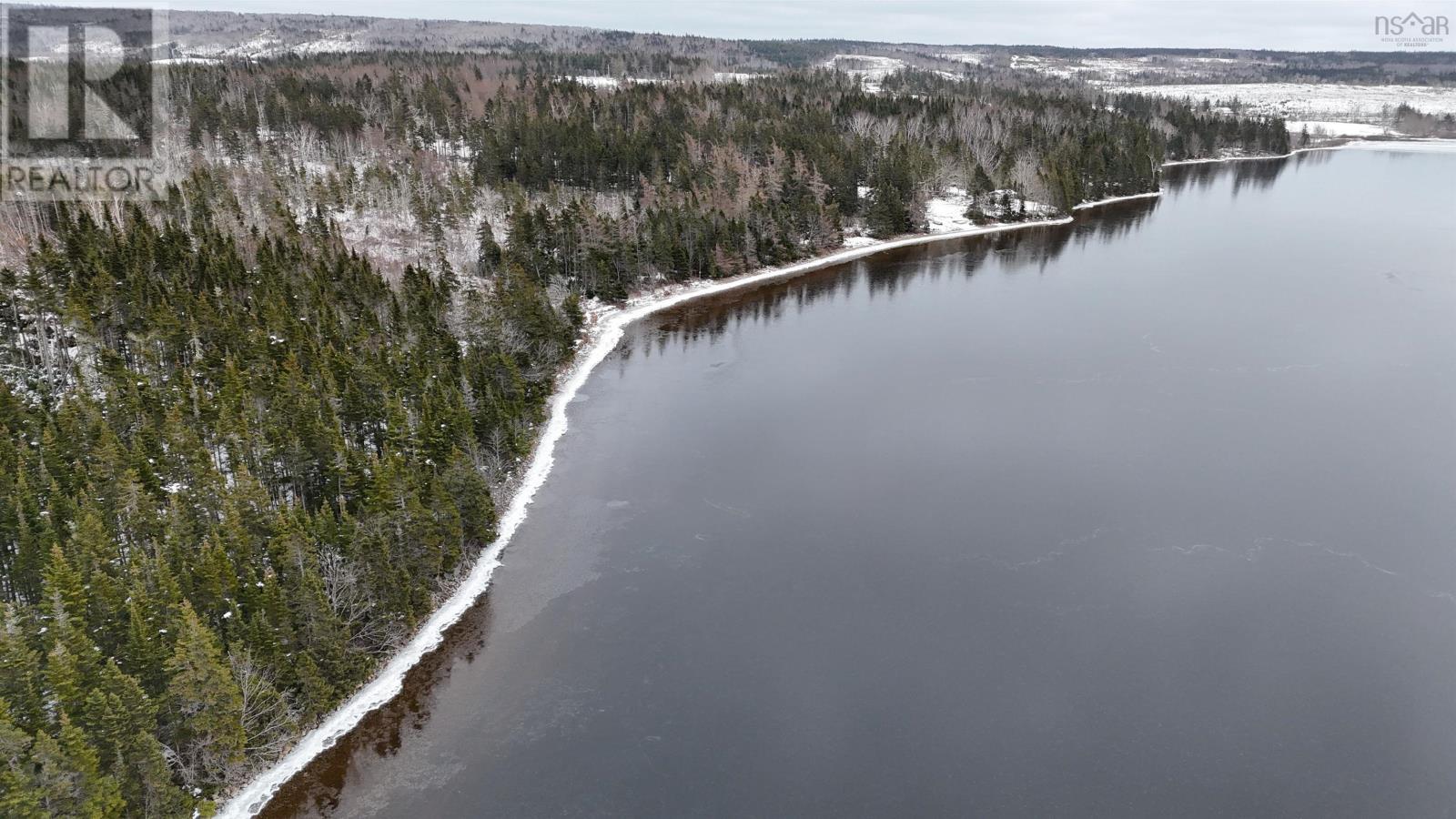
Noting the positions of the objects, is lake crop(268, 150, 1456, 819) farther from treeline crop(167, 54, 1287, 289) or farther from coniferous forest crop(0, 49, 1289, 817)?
treeline crop(167, 54, 1287, 289)

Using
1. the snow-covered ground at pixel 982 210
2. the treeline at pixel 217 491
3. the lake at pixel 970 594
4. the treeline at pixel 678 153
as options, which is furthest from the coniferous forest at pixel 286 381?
the lake at pixel 970 594

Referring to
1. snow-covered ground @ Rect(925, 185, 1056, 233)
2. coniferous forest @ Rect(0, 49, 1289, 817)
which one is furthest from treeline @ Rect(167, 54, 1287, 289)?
snow-covered ground @ Rect(925, 185, 1056, 233)

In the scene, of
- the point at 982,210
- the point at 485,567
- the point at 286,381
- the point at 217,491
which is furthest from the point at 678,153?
the point at 217,491

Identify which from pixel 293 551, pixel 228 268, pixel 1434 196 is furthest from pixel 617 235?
pixel 1434 196

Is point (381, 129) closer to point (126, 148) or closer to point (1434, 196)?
point (126, 148)

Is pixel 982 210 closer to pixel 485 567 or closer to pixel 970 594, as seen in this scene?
pixel 970 594

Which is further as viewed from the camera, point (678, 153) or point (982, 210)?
point (982, 210)
